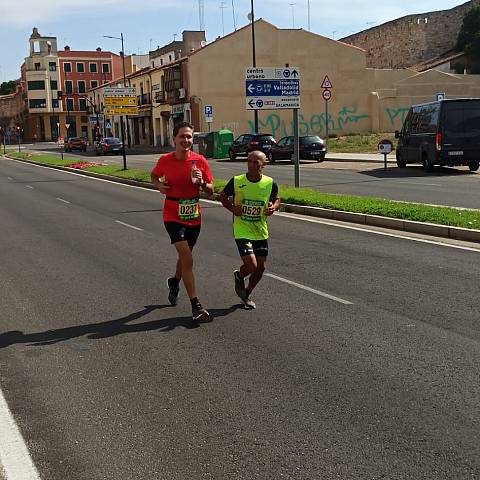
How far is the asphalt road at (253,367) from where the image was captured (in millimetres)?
3697

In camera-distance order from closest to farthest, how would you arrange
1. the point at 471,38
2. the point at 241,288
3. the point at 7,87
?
1. the point at 241,288
2. the point at 471,38
3. the point at 7,87

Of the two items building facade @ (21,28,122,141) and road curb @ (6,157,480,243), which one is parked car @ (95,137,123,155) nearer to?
road curb @ (6,157,480,243)

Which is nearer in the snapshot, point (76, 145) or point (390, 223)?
point (390, 223)

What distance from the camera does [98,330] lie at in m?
6.25

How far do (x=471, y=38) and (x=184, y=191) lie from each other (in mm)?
71779

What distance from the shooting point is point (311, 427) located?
13.2ft

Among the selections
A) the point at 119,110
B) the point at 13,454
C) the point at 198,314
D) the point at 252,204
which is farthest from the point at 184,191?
the point at 119,110

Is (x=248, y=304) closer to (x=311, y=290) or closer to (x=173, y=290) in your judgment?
(x=173, y=290)

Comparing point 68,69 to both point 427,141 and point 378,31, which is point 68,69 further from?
point 427,141

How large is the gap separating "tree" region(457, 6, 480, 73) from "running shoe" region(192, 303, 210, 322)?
68728mm

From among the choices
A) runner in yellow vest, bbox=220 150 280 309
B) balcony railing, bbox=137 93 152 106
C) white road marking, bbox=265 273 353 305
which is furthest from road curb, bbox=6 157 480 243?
balcony railing, bbox=137 93 152 106

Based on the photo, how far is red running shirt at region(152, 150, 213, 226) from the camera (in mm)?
6395

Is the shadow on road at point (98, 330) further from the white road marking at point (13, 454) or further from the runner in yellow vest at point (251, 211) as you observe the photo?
the white road marking at point (13, 454)

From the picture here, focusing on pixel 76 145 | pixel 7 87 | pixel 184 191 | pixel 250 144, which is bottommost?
pixel 184 191
